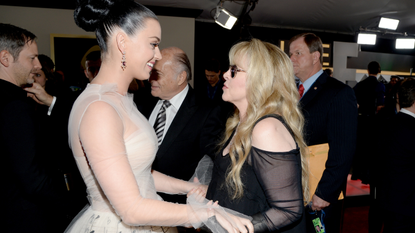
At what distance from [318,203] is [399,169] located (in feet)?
3.06

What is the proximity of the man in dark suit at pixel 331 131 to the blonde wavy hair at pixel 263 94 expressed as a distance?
72 centimetres

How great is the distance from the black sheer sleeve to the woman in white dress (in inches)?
4.9

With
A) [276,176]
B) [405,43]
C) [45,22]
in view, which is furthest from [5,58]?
[405,43]

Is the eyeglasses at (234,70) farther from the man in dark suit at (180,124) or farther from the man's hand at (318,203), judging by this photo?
the man's hand at (318,203)

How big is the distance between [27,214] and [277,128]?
1.45 m

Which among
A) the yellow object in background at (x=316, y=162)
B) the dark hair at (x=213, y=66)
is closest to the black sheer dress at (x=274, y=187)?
the yellow object in background at (x=316, y=162)

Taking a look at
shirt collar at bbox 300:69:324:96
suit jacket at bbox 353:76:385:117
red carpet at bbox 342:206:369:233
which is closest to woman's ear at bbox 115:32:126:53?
shirt collar at bbox 300:69:324:96

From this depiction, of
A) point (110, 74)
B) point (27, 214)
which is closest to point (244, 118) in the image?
point (110, 74)

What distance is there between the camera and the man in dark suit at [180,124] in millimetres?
2113

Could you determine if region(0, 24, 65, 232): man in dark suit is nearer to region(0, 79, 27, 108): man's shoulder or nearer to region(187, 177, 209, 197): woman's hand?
region(0, 79, 27, 108): man's shoulder

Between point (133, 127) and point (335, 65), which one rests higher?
point (335, 65)

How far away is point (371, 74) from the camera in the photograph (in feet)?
17.6

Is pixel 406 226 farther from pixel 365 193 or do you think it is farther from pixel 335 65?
pixel 335 65

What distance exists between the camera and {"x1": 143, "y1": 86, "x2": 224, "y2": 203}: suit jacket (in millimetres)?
2109
